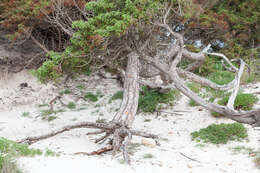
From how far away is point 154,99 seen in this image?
718 cm

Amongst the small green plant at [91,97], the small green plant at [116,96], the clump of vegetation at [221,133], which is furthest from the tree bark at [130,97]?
the small green plant at [91,97]

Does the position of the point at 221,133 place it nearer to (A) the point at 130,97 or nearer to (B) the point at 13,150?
(A) the point at 130,97

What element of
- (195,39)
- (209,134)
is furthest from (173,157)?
(195,39)

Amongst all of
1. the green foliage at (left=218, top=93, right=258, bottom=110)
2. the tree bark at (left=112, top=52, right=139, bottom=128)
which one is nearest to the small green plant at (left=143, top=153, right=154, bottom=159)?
the tree bark at (left=112, top=52, right=139, bottom=128)

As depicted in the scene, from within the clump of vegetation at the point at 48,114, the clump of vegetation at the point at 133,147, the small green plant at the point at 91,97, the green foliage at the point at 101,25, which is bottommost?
the clump of vegetation at the point at 48,114

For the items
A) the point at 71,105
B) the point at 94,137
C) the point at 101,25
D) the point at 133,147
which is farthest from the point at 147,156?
the point at 71,105

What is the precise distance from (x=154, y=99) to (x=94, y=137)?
2365 millimetres

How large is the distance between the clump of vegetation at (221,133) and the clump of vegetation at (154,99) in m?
1.91

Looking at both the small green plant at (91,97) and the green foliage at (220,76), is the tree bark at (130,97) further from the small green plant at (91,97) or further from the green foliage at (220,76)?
the green foliage at (220,76)

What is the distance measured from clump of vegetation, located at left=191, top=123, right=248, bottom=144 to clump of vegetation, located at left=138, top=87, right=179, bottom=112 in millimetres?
1912

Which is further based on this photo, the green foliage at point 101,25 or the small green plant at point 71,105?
the small green plant at point 71,105

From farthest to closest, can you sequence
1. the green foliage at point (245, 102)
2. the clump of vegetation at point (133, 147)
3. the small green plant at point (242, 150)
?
the green foliage at point (245, 102) < the clump of vegetation at point (133, 147) < the small green plant at point (242, 150)

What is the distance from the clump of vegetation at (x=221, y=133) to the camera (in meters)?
4.82

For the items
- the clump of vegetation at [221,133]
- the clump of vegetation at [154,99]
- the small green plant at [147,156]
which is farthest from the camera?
the clump of vegetation at [154,99]
